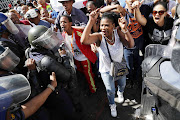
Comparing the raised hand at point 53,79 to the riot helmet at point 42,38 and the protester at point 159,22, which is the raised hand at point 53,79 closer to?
the riot helmet at point 42,38

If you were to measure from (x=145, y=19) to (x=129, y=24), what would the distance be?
1.02 feet

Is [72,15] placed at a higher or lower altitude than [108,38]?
higher

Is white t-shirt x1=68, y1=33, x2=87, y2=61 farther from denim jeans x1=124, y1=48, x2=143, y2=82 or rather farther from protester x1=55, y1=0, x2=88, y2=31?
denim jeans x1=124, y1=48, x2=143, y2=82

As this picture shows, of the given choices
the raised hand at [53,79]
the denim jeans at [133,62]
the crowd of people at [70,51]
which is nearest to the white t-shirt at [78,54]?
the crowd of people at [70,51]

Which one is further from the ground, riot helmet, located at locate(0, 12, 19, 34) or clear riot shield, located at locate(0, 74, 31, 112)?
riot helmet, located at locate(0, 12, 19, 34)

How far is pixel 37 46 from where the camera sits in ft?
6.46

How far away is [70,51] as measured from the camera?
8.30ft

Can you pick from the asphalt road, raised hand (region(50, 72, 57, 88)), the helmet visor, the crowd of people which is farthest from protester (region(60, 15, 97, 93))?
raised hand (region(50, 72, 57, 88))

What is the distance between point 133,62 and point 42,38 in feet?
7.33

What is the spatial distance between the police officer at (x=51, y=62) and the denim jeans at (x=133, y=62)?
1454 millimetres

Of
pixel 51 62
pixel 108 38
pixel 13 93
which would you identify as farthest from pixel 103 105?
pixel 13 93

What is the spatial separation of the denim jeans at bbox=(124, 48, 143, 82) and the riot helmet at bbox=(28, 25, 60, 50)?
66.2 inches

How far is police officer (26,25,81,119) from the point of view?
179 centimetres

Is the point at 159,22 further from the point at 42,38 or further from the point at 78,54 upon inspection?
the point at 42,38
